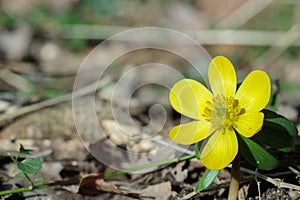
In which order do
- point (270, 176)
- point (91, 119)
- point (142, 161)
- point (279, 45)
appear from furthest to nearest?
point (279, 45)
point (91, 119)
point (142, 161)
point (270, 176)

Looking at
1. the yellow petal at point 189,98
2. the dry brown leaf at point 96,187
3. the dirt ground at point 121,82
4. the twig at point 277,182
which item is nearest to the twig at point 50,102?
the dirt ground at point 121,82

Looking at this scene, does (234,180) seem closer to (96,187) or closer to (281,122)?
(281,122)

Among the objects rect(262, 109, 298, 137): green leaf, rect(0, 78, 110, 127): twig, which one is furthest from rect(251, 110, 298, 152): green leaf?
rect(0, 78, 110, 127): twig

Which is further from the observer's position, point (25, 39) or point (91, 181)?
point (25, 39)

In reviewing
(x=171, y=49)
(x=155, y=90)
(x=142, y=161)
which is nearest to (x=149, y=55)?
(x=171, y=49)

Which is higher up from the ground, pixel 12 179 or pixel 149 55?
pixel 149 55

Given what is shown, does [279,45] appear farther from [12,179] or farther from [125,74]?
[12,179]
